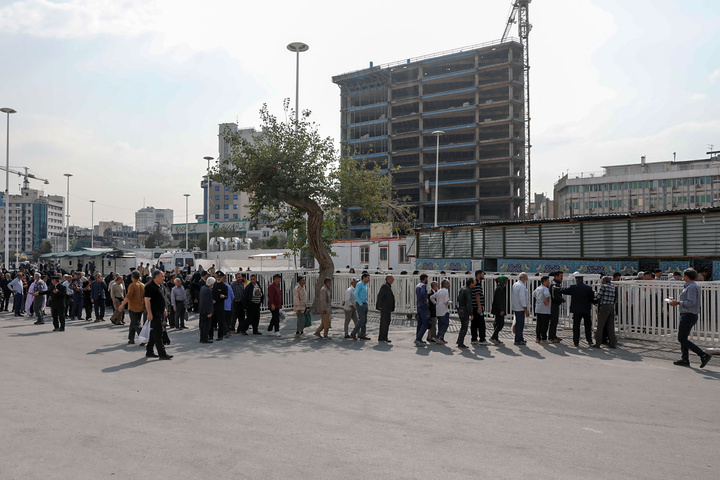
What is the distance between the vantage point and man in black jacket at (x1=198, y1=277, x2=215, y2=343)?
11672 mm

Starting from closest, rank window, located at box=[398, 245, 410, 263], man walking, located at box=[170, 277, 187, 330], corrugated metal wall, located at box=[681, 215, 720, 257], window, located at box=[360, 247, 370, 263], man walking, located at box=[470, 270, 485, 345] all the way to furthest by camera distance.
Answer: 1. man walking, located at box=[470, 270, 485, 345]
2. man walking, located at box=[170, 277, 187, 330]
3. corrugated metal wall, located at box=[681, 215, 720, 257]
4. window, located at box=[398, 245, 410, 263]
5. window, located at box=[360, 247, 370, 263]

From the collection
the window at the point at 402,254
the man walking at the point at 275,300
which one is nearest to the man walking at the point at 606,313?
the man walking at the point at 275,300

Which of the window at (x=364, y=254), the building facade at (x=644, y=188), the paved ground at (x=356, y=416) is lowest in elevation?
the paved ground at (x=356, y=416)

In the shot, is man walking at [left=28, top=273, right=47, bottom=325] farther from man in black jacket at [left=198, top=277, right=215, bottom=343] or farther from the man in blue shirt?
the man in blue shirt

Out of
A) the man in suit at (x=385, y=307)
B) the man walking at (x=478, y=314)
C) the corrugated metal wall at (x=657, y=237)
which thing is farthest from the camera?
the corrugated metal wall at (x=657, y=237)

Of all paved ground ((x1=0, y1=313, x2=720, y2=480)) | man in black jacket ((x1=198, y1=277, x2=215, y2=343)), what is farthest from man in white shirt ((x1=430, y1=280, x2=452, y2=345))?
man in black jacket ((x1=198, y1=277, x2=215, y2=343))

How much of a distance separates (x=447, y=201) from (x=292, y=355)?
6299 centimetres

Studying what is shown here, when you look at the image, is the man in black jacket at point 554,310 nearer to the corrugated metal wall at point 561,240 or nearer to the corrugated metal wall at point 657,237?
the corrugated metal wall at point 657,237

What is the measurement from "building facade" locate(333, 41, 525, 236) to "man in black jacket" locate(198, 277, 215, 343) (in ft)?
186

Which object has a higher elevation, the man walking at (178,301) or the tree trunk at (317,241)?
the tree trunk at (317,241)

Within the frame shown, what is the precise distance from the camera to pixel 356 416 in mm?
6012

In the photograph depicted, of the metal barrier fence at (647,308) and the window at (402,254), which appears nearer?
the metal barrier fence at (647,308)

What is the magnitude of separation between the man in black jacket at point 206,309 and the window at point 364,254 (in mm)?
18319

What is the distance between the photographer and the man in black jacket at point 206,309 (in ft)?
38.3
